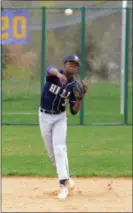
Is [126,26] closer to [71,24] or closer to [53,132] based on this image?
[71,24]

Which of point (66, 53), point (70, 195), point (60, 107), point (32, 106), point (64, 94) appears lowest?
point (70, 195)

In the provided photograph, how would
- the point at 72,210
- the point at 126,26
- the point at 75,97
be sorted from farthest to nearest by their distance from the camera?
the point at 126,26 < the point at 75,97 < the point at 72,210

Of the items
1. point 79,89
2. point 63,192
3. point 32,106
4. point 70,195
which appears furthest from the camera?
point 32,106

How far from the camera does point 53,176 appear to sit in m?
10.3

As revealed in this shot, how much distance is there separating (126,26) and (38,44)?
2694mm

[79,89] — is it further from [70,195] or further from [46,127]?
[70,195]

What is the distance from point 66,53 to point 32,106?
7.36 ft

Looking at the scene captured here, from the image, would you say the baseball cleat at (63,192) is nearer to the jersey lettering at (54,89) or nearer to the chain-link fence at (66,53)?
the jersey lettering at (54,89)

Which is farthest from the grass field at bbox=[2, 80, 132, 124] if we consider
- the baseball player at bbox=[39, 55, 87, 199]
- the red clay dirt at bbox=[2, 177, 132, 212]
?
the baseball player at bbox=[39, 55, 87, 199]

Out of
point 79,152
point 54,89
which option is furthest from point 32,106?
point 54,89

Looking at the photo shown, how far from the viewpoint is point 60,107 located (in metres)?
8.46

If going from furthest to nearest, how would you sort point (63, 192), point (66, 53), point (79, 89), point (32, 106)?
point (66, 53) → point (32, 106) → point (63, 192) → point (79, 89)

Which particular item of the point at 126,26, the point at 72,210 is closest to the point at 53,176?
the point at 72,210

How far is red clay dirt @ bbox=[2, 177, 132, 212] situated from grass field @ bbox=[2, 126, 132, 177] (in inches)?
22.5
